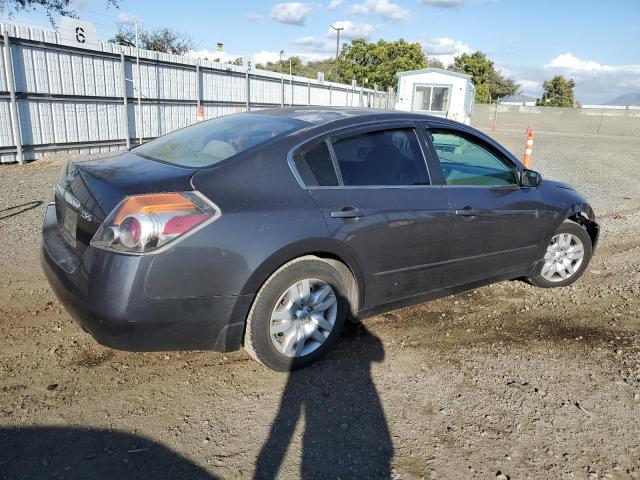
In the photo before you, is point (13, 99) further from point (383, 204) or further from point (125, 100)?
point (383, 204)

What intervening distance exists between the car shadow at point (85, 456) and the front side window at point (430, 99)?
79.2 ft

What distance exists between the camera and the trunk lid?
2.70 m

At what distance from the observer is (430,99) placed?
24828 mm

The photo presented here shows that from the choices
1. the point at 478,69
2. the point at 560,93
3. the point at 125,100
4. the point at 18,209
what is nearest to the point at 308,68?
the point at 478,69

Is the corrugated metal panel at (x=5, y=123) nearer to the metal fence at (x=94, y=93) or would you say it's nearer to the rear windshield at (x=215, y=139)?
the metal fence at (x=94, y=93)

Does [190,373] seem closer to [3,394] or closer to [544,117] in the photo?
[3,394]

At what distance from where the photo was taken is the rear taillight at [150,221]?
254cm

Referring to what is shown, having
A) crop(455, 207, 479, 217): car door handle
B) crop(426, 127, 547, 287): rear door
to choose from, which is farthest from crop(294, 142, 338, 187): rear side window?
crop(455, 207, 479, 217): car door handle

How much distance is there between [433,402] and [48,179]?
8.33m

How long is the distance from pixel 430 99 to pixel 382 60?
3419 centimetres

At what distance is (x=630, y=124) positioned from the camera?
4088 cm

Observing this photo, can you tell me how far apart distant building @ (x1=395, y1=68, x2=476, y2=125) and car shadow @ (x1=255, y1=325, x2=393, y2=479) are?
73.7ft

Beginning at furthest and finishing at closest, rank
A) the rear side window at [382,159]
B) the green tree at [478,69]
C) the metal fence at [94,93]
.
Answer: the green tree at [478,69]
the metal fence at [94,93]
the rear side window at [382,159]

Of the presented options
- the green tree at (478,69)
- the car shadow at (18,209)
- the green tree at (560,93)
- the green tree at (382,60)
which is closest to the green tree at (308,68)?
the green tree at (382,60)
